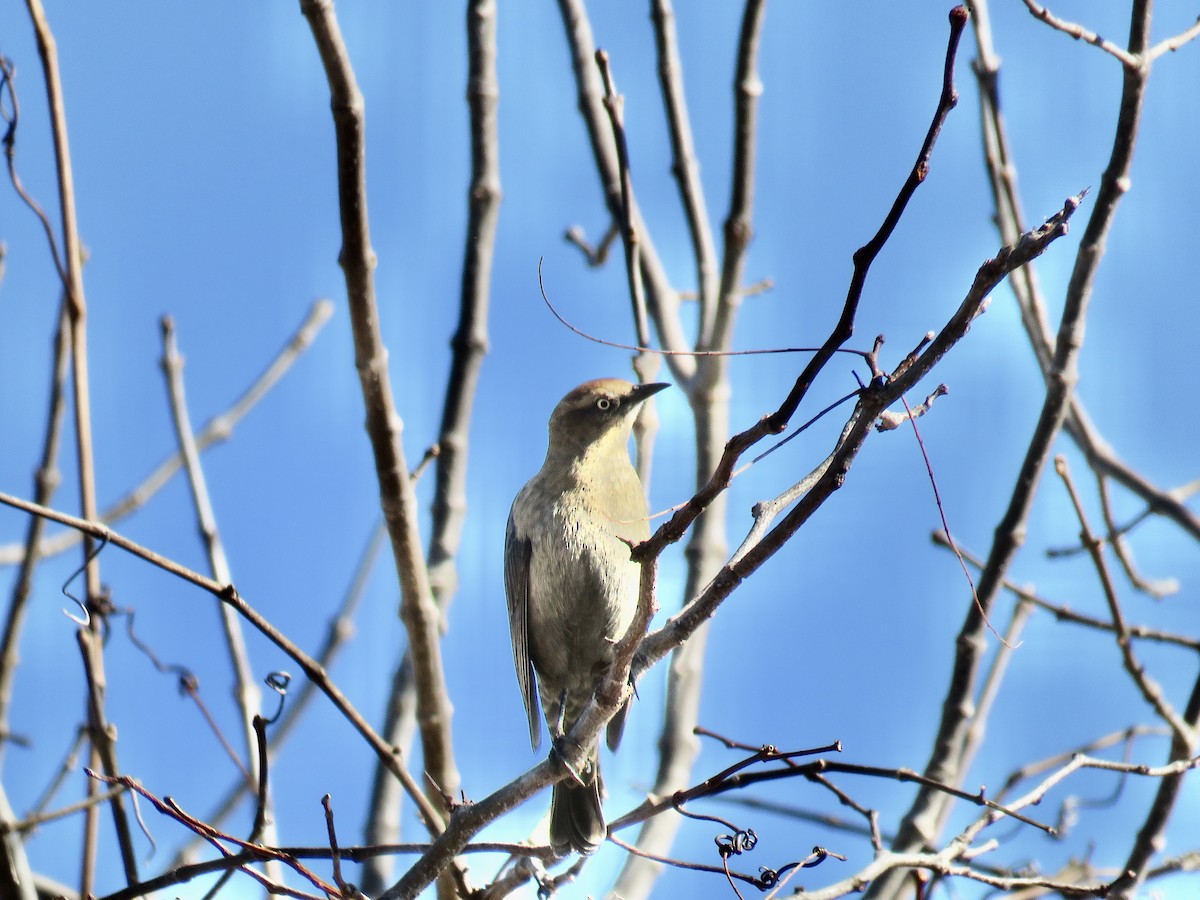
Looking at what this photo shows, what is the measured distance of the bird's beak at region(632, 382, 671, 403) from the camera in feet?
17.2

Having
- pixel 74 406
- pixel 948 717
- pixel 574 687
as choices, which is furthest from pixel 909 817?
pixel 74 406

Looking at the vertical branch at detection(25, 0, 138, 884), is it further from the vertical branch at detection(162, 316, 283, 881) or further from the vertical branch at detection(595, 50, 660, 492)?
the vertical branch at detection(595, 50, 660, 492)

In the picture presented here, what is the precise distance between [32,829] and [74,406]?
1.29 m

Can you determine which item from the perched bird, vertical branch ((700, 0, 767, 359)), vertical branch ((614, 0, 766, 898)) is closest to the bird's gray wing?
the perched bird

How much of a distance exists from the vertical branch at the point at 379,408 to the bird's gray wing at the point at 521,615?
1.03 meters

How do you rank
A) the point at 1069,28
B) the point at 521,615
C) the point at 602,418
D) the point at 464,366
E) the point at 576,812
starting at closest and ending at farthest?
1. the point at 1069,28
2. the point at 576,812
3. the point at 464,366
4. the point at 521,615
5. the point at 602,418

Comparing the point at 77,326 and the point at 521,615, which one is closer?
the point at 77,326

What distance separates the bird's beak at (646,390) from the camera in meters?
5.24

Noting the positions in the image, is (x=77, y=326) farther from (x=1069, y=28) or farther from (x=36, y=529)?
(x=1069, y=28)

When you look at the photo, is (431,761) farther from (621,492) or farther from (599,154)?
(599,154)

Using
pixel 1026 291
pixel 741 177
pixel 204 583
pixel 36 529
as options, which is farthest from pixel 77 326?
pixel 1026 291

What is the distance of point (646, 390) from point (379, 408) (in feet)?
6.18

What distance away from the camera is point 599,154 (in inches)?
222

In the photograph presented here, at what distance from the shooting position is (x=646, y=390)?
5.28 metres
